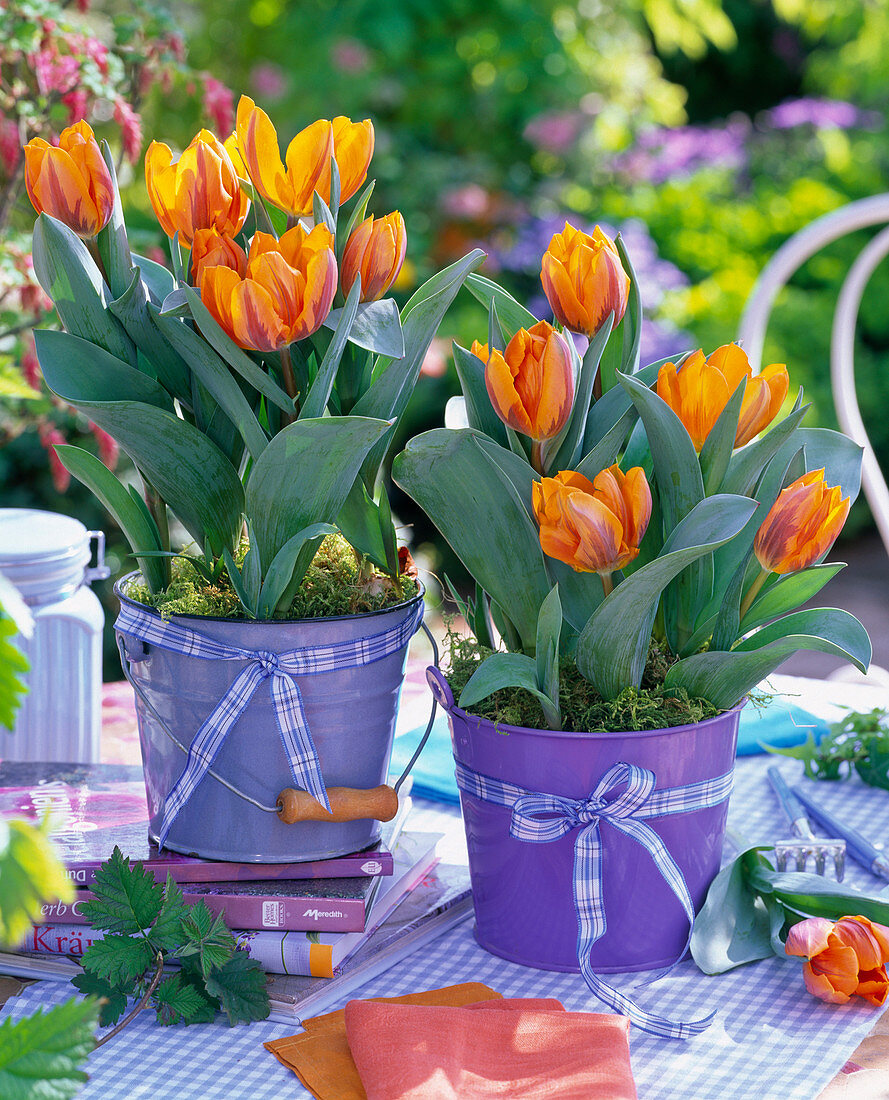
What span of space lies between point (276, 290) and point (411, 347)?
0.13m

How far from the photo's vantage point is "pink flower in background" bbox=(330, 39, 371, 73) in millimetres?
4551

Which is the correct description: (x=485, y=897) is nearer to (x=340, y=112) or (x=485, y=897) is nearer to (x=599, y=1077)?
(x=599, y=1077)

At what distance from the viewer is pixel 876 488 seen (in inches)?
61.6

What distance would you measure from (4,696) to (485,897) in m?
0.49

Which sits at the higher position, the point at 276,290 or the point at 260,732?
the point at 276,290

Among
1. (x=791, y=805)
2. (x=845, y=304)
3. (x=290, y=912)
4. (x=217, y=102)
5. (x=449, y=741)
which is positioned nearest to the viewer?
(x=290, y=912)

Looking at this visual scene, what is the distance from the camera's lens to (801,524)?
71 centimetres

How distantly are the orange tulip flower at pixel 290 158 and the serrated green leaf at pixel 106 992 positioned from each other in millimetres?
454

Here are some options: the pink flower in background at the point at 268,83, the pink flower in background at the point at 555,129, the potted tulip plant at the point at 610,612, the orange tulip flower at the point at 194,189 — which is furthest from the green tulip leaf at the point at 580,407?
the pink flower in background at the point at 268,83

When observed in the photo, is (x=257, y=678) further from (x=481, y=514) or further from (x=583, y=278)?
(x=583, y=278)

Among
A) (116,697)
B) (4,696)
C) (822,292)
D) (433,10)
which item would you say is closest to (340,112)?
(433,10)

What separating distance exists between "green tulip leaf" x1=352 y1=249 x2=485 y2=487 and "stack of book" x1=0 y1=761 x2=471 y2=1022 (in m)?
0.27

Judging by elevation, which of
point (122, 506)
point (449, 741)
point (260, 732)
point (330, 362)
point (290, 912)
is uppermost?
point (330, 362)

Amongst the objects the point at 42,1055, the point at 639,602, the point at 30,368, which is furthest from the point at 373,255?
the point at 30,368
